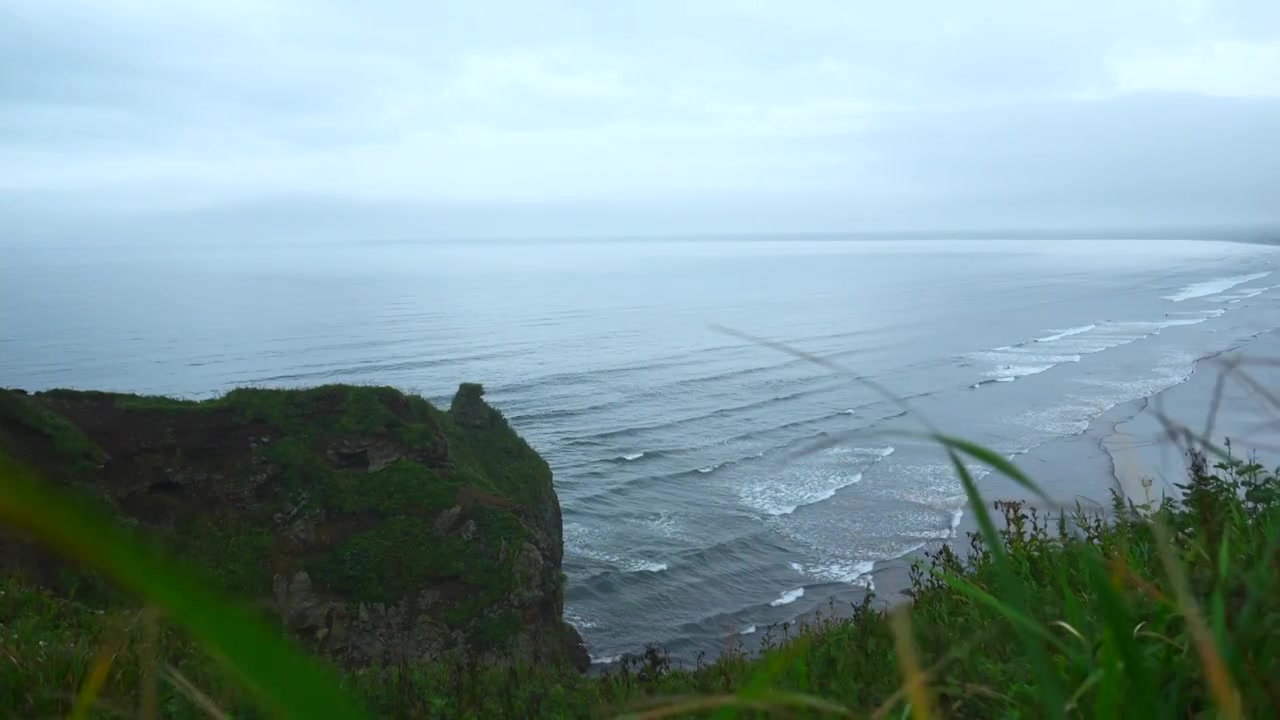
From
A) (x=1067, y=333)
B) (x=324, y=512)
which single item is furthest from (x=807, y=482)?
(x=1067, y=333)

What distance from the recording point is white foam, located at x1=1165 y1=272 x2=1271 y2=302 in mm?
81188

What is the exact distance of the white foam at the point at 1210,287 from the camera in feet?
266

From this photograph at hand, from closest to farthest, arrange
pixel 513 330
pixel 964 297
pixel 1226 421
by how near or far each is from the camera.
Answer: pixel 1226 421, pixel 513 330, pixel 964 297

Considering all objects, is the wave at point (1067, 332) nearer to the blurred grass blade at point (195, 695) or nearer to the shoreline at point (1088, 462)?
the shoreline at point (1088, 462)

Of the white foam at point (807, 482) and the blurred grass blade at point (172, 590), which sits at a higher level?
the blurred grass blade at point (172, 590)

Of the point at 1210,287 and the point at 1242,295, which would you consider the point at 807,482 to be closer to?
the point at 1242,295

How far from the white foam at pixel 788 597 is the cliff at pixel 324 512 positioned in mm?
5959

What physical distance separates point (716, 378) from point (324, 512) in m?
33.3

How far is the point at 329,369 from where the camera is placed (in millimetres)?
50469

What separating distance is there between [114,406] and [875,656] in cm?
1810

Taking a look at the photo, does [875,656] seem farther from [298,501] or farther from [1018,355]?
[1018,355]

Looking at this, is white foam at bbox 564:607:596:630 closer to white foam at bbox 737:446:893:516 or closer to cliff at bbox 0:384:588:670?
cliff at bbox 0:384:588:670

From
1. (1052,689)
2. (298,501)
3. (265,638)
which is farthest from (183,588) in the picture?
(298,501)

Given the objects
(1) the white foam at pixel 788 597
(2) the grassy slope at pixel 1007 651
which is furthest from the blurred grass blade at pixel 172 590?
(1) the white foam at pixel 788 597
